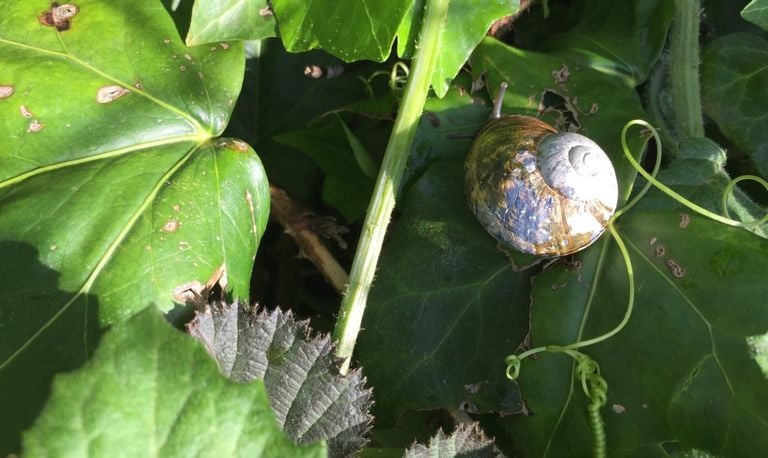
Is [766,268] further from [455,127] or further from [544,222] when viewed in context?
[455,127]

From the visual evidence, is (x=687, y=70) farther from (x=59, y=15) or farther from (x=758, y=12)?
(x=59, y=15)

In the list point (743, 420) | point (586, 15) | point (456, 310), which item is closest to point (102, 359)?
point (456, 310)

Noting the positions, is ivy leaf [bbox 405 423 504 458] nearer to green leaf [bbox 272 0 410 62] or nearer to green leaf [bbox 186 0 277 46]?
green leaf [bbox 272 0 410 62]

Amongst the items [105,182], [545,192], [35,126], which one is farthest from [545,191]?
[35,126]

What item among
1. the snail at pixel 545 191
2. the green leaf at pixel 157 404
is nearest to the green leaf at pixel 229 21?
the snail at pixel 545 191

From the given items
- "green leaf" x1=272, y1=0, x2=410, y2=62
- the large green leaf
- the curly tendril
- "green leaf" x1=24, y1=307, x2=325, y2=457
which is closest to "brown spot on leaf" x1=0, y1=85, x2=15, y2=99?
the large green leaf

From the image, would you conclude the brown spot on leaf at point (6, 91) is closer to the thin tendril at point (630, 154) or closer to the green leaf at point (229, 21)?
the green leaf at point (229, 21)
